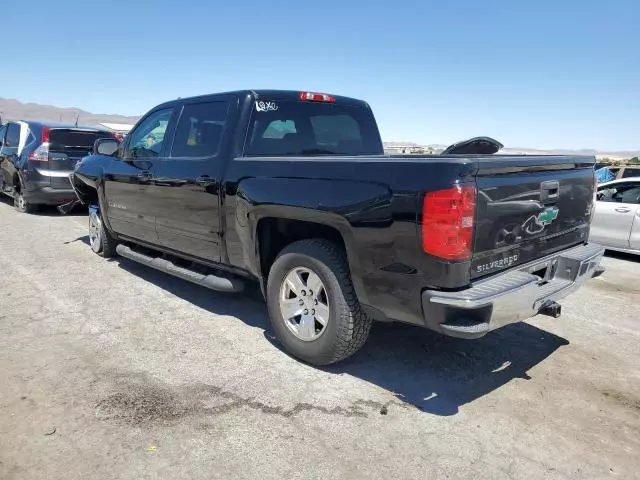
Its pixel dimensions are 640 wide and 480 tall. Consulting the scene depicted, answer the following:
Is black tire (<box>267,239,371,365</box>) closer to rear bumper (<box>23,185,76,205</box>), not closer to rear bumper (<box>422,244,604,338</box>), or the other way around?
rear bumper (<box>422,244,604,338</box>)

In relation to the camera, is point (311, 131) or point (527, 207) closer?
point (527, 207)

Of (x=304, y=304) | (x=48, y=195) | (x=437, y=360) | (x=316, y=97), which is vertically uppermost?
(x=316, y=97)

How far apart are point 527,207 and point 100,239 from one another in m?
5.53

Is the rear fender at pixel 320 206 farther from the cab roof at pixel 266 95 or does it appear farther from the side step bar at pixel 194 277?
the cab roof at pixel 266 95

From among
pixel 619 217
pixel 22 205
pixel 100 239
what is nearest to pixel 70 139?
pixel 22 205

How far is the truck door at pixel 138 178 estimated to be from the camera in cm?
531

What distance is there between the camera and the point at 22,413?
10.2ft

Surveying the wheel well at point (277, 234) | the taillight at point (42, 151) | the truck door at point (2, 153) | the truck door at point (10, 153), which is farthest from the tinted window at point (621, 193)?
the truck door at point (2, 153)

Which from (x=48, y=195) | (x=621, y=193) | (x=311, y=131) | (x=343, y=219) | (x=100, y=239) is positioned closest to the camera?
(x=343, y=219)

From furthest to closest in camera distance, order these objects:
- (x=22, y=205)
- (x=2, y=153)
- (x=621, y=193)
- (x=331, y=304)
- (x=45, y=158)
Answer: (x=2, y=153), (x=22, y=205), (x=45, y=158), (x=621, y=193), (x=331, y=304)

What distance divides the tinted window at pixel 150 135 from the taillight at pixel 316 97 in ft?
4.54

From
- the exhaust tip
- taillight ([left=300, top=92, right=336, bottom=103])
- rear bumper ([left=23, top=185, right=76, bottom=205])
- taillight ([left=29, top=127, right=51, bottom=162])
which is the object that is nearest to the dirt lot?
the exhaust tip

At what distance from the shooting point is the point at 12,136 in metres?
10.7

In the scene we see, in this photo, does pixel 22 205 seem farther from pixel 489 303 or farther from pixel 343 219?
pixel 489 303
